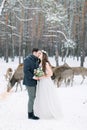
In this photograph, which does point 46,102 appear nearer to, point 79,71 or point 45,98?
point 45,98

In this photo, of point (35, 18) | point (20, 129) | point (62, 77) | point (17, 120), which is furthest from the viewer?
point (35, 18)

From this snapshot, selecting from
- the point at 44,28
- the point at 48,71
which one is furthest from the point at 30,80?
the point at 44,28

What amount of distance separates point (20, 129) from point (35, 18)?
161 ft

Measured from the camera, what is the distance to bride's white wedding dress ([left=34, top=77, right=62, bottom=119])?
1202 cm

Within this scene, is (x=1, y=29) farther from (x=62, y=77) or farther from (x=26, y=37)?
(x=62, y=77)

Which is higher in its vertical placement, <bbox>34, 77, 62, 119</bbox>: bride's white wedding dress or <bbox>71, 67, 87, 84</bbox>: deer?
<bbox>34, 77, 62, 119</bbox>: bride's white wedding dress

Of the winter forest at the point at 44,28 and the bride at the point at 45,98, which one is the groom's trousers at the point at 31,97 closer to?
the bride at the point at 45,98

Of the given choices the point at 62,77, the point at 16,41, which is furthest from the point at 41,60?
the point at 16,41

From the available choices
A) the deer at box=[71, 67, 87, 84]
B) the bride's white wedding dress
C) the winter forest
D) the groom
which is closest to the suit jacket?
the groom

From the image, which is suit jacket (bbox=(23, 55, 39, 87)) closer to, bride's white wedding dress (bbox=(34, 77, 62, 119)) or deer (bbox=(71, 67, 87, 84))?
bride's white wedding dress (bbox=(34, 77, 62, 119))

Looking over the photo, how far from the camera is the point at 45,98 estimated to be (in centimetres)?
1210

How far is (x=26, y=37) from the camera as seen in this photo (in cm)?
6494

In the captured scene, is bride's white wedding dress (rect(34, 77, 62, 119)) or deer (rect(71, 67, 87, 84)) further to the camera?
deer (rect(71, 67, 87, 84))

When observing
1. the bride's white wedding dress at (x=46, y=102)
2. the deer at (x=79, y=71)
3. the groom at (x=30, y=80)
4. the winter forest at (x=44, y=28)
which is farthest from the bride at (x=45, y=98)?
the winter forest at (x=44, y=28)
